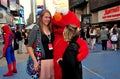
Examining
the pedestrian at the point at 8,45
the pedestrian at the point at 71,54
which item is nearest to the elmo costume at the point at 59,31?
the pedestrian at the point at 71,54

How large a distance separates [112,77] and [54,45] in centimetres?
510

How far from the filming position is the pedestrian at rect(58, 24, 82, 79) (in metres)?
5.36

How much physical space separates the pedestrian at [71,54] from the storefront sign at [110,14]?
2977cm

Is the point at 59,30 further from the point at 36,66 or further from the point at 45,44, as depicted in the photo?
the point at 36,66

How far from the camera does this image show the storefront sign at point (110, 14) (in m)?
35.3

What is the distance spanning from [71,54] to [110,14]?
3276 centimetres

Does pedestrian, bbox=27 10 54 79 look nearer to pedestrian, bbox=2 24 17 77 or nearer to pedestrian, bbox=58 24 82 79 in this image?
pedestrian, bbox=58 24 82 79

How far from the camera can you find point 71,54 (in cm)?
536

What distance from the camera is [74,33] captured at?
5.36m

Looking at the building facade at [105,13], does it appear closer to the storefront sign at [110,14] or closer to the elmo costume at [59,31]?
the storefront sign at [110,14]

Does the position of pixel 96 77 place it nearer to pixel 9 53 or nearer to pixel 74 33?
pixel 9 53

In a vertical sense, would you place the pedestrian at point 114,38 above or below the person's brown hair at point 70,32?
below

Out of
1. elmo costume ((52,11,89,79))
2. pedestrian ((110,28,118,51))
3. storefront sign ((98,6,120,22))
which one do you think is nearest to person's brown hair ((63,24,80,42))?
elmo costume ((52,11,89,79))

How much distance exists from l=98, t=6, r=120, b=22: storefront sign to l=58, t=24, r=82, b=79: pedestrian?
29775 mm
